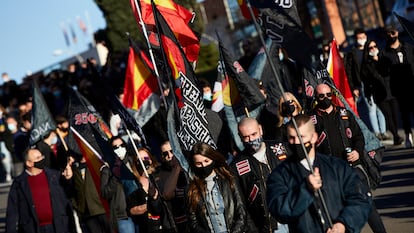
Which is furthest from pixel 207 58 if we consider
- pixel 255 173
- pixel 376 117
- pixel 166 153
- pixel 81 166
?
pixel 255 173

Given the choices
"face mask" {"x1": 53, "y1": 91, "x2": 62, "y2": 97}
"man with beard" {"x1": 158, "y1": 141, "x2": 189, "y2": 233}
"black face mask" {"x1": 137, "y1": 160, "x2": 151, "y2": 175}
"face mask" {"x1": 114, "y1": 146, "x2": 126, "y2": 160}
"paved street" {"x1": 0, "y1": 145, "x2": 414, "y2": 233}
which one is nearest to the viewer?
"man with beard" {"x1": 158, "y1": 141, "x2": 189, "y2": 233}

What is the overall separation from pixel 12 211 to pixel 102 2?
48369mm

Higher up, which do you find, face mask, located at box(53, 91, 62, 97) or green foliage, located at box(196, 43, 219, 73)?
face mask, located at box(53, 91, 62, 97)

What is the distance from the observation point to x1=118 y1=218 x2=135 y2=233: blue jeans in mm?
12378

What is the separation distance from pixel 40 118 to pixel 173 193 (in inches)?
200

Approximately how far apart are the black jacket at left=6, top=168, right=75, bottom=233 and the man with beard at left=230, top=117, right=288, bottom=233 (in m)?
3.97

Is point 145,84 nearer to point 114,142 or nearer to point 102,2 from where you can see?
point 114,142

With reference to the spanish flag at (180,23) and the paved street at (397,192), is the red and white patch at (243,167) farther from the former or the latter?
the spanish flag at (180,23)

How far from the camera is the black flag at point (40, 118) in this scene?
16.0 metres

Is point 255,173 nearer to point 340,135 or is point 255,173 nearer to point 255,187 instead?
point 255,187

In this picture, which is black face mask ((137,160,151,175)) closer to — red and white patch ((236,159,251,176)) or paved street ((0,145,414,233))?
paved street ((0,145,414,233))

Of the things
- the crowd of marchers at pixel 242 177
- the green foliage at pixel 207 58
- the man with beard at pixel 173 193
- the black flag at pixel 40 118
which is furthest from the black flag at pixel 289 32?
the green foliage at pixel 207 58

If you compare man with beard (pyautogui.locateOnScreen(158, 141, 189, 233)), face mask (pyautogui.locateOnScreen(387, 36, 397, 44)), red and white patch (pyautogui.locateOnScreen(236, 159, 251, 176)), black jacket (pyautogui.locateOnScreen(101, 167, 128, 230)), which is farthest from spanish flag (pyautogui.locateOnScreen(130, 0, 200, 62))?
face mask (pyautogui.locateOnScreen(387, 36, 397, 44))

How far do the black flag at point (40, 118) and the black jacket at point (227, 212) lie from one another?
22.7ft
